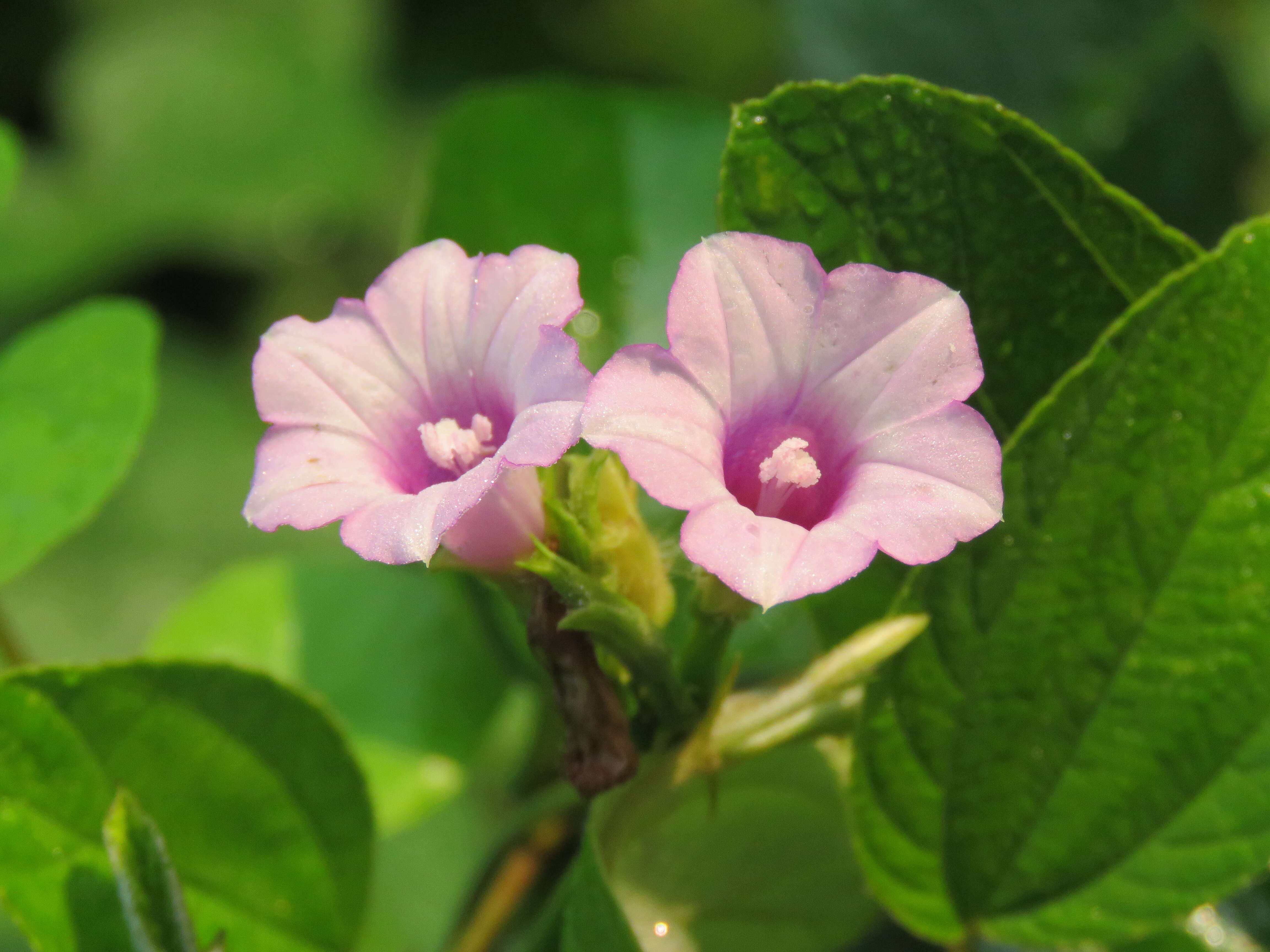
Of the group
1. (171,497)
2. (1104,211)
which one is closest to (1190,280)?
(1104,211)

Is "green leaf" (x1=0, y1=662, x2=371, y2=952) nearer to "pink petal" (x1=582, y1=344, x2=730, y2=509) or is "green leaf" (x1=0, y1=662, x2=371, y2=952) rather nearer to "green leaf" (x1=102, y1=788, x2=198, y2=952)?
"green leaf" (x1=102, y1=788, x2=198, y2=952)

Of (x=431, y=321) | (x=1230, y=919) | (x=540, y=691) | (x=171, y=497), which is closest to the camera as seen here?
(x=431, y=321)

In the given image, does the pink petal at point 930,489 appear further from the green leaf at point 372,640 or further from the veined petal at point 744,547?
the green leaf at point 372,640

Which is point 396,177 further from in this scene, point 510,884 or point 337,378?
point 337,378

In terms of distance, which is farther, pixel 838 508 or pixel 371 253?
pixel 371 253

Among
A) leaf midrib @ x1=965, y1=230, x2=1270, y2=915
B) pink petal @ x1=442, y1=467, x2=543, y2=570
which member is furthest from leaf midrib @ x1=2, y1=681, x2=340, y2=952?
leaf midrib @ x1=965, y1=230, x2=1270, y2=915

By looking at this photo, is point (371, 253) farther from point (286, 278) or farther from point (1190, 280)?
point (1190, 280)

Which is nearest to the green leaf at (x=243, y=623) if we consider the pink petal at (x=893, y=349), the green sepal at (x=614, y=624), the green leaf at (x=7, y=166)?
the green leaf at (x=7, y=166)
